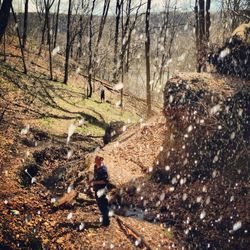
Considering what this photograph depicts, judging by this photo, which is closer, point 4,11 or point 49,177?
point 4,11

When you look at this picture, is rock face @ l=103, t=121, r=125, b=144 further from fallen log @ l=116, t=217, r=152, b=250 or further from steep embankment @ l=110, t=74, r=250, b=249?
fallen log @ l=116, t=217, r=152, b=250

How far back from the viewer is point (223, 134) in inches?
482

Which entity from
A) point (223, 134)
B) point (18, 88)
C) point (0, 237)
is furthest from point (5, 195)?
point (18, 88)

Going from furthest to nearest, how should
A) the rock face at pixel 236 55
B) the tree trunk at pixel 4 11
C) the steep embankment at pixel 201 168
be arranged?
1. the rock face at pixel 236 55
2. the tree trunk at pixel 4 11
3. the steep embankment at pixel 201 168

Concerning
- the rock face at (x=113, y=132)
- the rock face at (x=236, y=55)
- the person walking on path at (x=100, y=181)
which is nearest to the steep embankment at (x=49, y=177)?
the rock face at (x=113, y=132)

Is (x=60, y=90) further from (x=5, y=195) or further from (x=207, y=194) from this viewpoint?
(x=207, y=194)

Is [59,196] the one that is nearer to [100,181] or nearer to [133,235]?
[100,181]

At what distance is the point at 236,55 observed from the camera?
45.8ft

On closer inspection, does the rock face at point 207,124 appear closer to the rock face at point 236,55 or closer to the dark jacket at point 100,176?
the rock face at point 236,55

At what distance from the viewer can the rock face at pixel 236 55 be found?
13719 mm

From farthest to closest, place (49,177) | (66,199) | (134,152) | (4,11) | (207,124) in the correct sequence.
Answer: (134,152)
(49,177)
(207,124)
(66,199)
(4,11)

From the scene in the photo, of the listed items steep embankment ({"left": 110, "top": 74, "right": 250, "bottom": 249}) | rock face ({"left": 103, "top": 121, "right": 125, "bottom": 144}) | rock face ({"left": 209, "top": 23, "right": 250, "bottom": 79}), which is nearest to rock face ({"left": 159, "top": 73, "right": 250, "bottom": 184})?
steep embankment ({"left": 110, "top": 74, "right": 250, "bottom": 249})

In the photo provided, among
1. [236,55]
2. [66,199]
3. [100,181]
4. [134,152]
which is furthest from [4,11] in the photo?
[236,55]

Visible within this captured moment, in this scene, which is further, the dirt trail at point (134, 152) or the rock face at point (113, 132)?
the rock face at point (113, 132)
